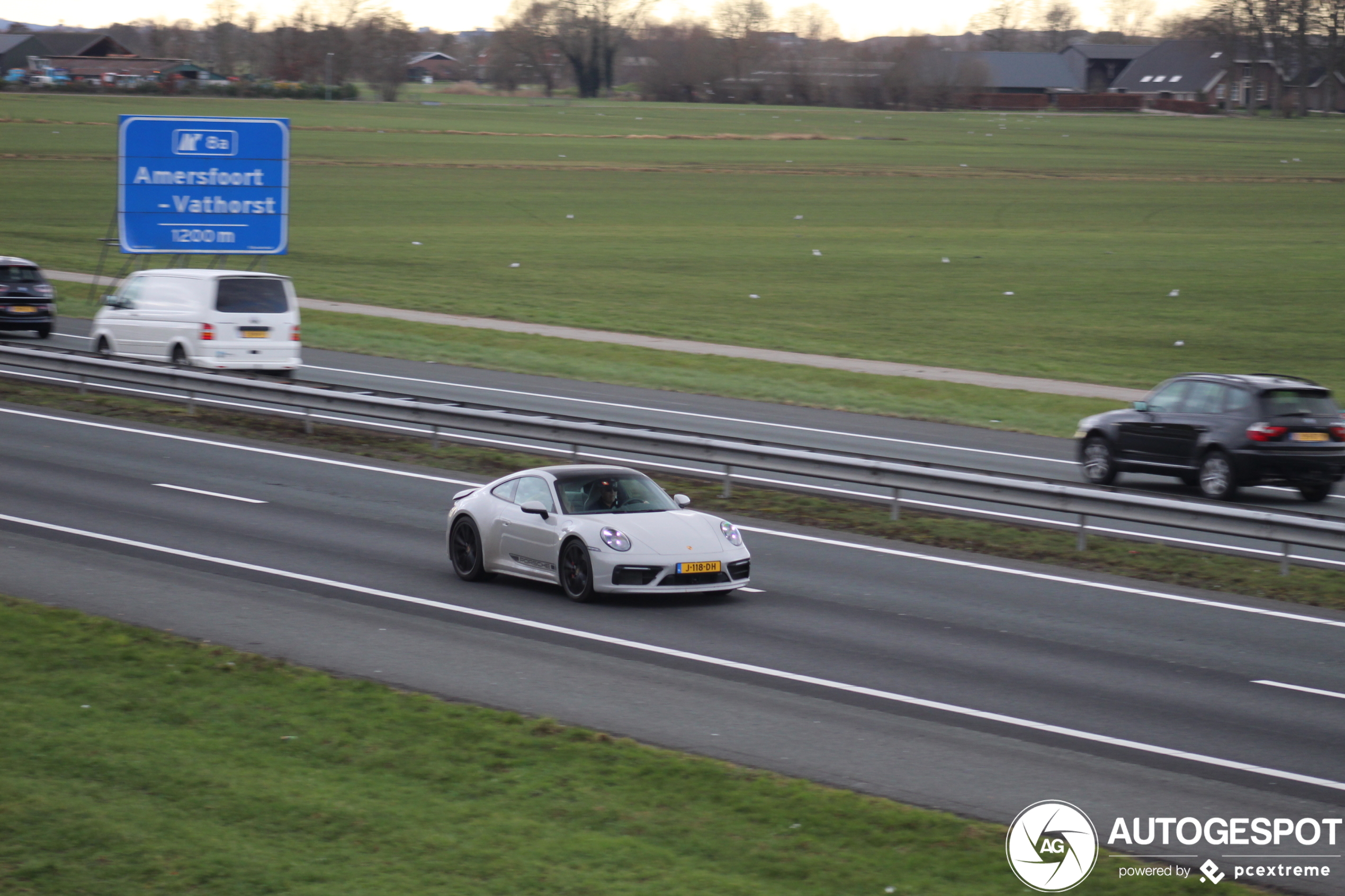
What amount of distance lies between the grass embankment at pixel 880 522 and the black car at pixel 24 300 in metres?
6.90

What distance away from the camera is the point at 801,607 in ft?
45.0

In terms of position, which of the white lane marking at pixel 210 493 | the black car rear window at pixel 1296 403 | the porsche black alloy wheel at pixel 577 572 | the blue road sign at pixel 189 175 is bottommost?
the white lane marking at pixel 210 493

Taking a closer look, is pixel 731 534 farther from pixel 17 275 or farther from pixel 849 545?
pixel 17 275

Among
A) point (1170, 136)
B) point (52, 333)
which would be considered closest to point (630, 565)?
point (52, 333)

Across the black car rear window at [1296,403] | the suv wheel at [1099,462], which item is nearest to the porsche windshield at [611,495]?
the suv wheel at [1099,462]

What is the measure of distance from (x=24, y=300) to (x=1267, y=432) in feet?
80.5

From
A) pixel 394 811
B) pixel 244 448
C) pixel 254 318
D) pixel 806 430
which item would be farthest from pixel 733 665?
pixel 254 318

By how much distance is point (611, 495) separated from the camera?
14.2 meters

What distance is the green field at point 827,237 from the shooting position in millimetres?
39531

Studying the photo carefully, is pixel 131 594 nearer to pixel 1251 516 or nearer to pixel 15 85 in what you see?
pixel 1251 516

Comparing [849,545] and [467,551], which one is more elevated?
[467,551]

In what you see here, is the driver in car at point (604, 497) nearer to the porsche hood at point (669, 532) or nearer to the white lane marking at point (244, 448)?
the porsche hood at point (669, 532)

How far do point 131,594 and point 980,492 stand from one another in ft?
30.0

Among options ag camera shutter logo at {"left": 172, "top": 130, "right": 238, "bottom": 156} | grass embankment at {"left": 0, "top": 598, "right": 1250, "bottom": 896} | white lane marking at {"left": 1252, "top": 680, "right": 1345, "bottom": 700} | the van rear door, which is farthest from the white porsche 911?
ag camera shutter logo at {"left": 172, "top": 130, "right": 238, "bottom": 156}
